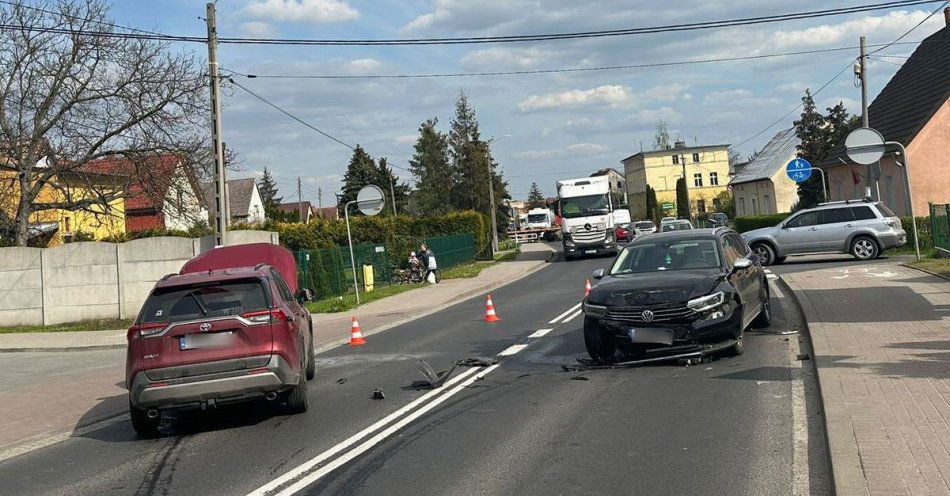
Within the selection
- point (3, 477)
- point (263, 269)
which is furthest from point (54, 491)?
point (263, 269)

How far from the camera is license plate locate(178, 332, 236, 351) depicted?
8.65 m

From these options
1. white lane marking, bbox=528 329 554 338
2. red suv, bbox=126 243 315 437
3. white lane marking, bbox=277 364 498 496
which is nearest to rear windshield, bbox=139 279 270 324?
red suv, bbox=126 243 315 437

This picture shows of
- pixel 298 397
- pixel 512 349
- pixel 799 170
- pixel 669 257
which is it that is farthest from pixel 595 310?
pixel 799 170

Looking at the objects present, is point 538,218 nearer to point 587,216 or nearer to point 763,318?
point 587,216

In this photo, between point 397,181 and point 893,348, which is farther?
point 397,181

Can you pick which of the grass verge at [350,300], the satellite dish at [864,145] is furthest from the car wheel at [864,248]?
the grass verge at [350,300]

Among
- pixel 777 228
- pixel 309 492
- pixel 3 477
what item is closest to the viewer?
pixel 309 492

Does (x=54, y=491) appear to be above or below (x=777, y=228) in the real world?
below

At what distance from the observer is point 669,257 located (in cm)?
1182

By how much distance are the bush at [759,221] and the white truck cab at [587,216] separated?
9.00m

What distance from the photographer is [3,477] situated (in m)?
7.89

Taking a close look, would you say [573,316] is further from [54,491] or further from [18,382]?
[54,491]

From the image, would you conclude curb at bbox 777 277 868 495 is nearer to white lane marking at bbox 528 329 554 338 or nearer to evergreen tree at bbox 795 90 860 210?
white lane marking at bbox 528 329 554 338

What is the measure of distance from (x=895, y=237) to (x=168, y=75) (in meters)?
21.7
